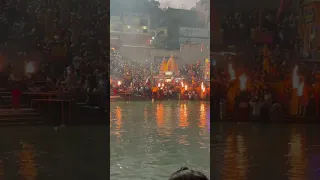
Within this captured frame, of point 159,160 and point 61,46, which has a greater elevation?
point 61,46

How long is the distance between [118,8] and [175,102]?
563 cm

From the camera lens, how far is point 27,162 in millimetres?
5441

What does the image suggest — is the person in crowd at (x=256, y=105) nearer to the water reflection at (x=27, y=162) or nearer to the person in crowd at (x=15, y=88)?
the water reflection at (x=27, y=162)

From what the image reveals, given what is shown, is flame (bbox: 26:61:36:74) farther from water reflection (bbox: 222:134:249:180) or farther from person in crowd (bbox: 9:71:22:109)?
water reflection (bbox: 222:134:249:180)

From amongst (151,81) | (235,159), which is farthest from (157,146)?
(151,81)

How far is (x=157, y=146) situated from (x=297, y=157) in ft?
10.3

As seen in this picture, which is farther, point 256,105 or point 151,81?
point 151,81

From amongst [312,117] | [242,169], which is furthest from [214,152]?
[312,117]

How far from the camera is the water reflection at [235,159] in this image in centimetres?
540

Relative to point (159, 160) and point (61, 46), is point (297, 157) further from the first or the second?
point (61, 46)

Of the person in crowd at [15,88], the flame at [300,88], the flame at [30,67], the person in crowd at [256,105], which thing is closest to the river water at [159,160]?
the person in crowd at [256,105]

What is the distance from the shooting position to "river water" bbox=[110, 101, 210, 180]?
6.03 metres

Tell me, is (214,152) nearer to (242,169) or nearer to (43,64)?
(242,169)

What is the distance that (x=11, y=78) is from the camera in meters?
5.68
